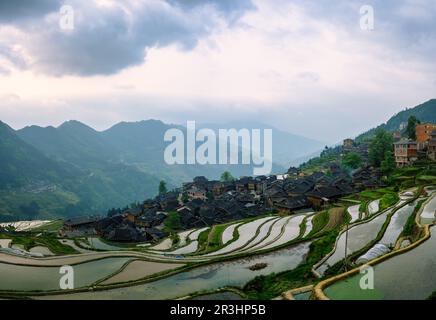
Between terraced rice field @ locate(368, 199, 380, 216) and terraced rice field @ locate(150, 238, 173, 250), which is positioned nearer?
terraced rice field @ locate(368, 199, 380, 216)

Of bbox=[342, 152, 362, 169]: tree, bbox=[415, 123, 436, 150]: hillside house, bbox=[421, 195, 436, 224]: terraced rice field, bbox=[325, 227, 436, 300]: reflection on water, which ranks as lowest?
bbox=[325, 227, 436, 300]: reflection on water

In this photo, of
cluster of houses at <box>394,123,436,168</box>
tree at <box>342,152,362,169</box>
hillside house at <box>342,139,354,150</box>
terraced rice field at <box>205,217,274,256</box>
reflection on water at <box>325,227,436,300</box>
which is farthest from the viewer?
hillside house at <box>342,139,354,150</box>

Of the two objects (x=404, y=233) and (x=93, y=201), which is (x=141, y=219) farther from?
(x=93, y=201)

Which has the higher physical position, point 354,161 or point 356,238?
point 354,161

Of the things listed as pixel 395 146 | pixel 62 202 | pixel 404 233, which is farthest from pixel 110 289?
pixel 62 202

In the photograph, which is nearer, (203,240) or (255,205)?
(203,240)

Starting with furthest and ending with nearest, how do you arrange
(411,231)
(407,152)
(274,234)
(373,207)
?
(407,152), (373,207), (274,234), (411,231)

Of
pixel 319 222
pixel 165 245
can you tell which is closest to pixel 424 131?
pixel 319 222

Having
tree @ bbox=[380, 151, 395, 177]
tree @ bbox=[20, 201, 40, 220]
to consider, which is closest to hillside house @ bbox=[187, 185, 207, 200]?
tree @ bbox=[380, 151, 395, 177]

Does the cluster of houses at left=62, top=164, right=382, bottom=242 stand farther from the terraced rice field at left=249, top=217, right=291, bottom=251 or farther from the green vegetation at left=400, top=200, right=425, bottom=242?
the green vegetation at left=400, top=200, right=425, bottom=242

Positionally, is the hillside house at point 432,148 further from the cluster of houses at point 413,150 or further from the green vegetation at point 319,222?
the green vegetation at point 319,222

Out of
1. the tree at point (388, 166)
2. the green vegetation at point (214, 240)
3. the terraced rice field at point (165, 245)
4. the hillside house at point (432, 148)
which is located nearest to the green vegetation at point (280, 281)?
the green vegetation at point (214, 240)

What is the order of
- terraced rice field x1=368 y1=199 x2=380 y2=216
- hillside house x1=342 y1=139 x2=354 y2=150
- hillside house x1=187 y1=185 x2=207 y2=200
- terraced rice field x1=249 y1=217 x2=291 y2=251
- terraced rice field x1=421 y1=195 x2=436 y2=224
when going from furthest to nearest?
hillside house x1=342 y1=139 x2=354 y2=150 → hillside house x1=187 y1=185 x2=207 y2=200 → terraced rice field x1=368 y1=199 x2=380 y2=216 → terraced rice field x1=249 y1=217 x2=291 y2=251 → terraced rice field x1=421 y1=195 x2=436 y2=224

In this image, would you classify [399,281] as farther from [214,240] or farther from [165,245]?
[165,245]
